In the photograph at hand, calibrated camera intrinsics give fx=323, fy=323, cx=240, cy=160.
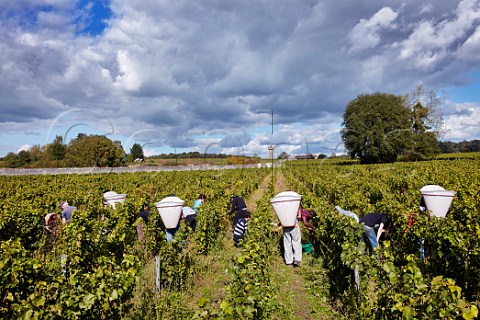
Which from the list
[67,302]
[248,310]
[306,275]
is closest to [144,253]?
[306,275]

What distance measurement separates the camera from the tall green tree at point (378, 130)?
4653cm

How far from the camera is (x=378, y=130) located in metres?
46.8

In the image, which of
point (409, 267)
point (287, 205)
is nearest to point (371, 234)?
point (287, 205)

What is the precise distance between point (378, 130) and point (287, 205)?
1783 inches

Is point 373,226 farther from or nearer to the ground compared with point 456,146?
nearer to the ground

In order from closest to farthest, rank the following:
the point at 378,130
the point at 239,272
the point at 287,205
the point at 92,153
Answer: the point at 239,272 → the point at 287,205 → the point at 378,130 → the point at 92,153

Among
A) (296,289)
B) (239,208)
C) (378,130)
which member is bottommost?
(296,289)

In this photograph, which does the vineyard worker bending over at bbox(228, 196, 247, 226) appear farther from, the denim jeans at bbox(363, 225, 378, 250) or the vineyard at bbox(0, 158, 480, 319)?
the denim jeans at bbox(363, 225, 378, 250)

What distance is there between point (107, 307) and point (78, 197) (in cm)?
972

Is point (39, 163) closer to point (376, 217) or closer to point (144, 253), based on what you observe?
point (144, 253)

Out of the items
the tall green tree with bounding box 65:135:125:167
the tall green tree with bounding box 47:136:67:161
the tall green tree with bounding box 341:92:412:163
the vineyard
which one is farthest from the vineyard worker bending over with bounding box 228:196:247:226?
the tall green tree with bounding box 47:136:67:161

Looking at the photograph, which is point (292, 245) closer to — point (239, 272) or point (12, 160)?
point (239, 272)

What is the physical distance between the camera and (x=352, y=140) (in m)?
48.9

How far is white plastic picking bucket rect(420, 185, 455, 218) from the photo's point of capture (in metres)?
5.91
